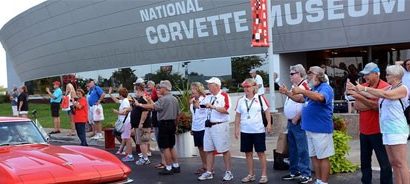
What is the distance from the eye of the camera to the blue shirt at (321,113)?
736cm

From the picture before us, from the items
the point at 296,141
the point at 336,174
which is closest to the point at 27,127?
the point at 296,141

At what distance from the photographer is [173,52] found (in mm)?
34281

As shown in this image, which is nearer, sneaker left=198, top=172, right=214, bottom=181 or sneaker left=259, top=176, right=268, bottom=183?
sneaker left=259, top=176, right=268, bottom=183

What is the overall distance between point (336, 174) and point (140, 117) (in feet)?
13.5

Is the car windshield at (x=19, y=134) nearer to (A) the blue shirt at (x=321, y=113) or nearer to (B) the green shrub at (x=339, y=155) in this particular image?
(A) the blue shirt at (x=321, y=113)

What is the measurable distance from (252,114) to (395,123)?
254 cm

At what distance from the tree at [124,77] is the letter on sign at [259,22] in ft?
66.1

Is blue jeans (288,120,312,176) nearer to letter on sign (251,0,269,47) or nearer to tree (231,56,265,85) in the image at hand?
letter on sign (251,0,269,47)

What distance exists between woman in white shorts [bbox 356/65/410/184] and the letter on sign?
12.5 metres

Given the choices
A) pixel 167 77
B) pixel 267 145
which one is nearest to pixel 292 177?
pixel 267 145

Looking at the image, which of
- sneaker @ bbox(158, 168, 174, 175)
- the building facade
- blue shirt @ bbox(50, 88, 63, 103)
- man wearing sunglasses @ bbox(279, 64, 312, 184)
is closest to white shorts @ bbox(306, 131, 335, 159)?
man wearing sunglasses @ bbox(279, 64, 312, 184)

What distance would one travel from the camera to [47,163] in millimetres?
6020

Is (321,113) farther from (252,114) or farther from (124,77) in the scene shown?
(124,77)

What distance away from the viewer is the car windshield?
23.7ft
